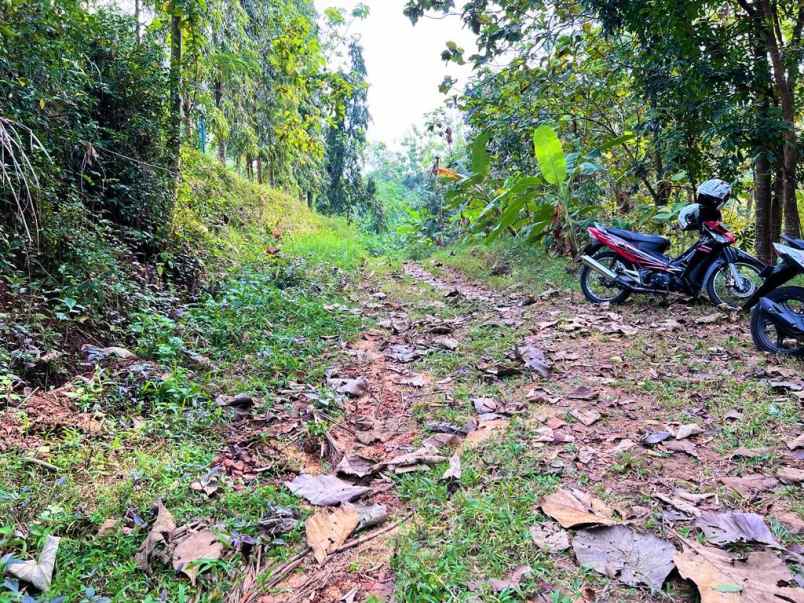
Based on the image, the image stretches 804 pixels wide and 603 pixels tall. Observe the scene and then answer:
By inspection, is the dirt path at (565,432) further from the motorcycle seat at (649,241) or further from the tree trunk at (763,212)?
the tree trunk at (763,212)

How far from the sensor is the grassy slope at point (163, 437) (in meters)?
1.71

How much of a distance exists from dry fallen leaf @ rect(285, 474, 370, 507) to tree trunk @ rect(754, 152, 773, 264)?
5.61m

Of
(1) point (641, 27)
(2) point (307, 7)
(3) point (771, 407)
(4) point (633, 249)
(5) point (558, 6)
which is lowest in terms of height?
(3) point (771, 407)

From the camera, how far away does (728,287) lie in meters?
4.73

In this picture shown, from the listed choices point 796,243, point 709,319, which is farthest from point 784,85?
point 709,319

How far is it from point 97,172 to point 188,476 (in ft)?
12.3

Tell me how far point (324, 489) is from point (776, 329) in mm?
3345

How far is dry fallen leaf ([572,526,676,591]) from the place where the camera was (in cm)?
155

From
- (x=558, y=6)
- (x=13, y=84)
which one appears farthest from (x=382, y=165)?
(x=13, y=84)

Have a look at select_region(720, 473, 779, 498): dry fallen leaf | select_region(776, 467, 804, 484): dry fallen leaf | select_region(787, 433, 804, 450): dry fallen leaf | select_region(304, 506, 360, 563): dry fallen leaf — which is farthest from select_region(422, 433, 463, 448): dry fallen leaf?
select_region(787, 433, 804, 450): dry fallen leaf

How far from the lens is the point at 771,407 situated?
264 centimetres

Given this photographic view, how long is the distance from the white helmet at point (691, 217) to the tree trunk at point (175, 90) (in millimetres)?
5462

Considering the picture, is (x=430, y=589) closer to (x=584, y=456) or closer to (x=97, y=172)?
(x=584, y=456)

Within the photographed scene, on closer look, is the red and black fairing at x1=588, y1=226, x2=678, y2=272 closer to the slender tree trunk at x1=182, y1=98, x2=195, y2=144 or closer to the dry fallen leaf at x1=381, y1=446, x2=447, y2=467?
the dry fallen leaf at x1=381, y1=446, x2=447, y2=467
